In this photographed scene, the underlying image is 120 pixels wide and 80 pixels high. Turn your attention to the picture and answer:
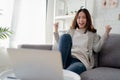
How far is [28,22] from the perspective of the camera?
101 inches

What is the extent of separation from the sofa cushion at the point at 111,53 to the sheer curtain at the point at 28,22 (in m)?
1.10

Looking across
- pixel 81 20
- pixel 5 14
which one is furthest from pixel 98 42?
pixel 5 14

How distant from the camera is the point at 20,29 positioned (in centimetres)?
248

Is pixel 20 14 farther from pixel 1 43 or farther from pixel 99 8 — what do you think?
pixel 99 8

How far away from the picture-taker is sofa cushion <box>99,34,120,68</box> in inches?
70.3

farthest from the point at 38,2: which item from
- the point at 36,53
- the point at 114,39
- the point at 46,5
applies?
the point at 36,53

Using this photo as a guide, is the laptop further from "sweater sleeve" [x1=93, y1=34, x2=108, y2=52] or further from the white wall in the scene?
the white wall

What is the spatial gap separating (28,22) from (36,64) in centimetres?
178

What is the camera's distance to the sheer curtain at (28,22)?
8.02 feet

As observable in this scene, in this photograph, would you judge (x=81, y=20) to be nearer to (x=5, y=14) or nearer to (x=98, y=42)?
(x=98, y=42)

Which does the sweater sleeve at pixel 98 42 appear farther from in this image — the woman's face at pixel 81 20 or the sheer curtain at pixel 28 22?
the sheer curtain at pixel 28 22

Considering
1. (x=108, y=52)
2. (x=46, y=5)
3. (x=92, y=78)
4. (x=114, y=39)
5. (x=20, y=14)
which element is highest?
(x=46, y=5)

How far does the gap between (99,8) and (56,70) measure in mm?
1718

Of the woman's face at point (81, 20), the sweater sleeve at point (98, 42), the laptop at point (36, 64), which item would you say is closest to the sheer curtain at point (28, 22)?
the woman's face at point (81, 20)
